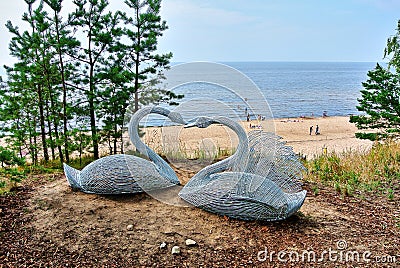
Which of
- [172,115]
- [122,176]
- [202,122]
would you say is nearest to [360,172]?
[202,122]

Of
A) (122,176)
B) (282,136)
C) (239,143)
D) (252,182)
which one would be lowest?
(282,136)

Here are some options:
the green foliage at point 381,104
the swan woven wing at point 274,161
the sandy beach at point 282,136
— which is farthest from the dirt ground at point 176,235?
the green foliage at point 381,104

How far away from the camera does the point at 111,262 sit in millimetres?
4141

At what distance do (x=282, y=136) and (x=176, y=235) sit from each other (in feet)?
57.3

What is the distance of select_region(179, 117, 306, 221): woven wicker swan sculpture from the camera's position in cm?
495

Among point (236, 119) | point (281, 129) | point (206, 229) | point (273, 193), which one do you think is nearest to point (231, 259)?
point (206, 229)

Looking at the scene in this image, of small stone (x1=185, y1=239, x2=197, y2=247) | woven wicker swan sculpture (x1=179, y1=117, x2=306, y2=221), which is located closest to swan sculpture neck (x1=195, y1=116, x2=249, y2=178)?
woven wicker swan sculpture (x1=179, y1=117, x2=306, y2=221)

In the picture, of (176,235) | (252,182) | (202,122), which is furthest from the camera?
(202,122)

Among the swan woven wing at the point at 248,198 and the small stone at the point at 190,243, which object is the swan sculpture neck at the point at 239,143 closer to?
the swan woven wing at the point at 248,198

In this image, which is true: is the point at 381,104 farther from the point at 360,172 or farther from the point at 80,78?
the point at 80,78

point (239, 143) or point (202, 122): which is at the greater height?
point (202, 122)

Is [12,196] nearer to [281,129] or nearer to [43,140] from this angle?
[43,140]

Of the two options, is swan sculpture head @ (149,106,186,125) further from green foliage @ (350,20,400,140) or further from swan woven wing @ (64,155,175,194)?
green foliage @ (350,20,400,140)

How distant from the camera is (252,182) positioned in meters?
5.04
